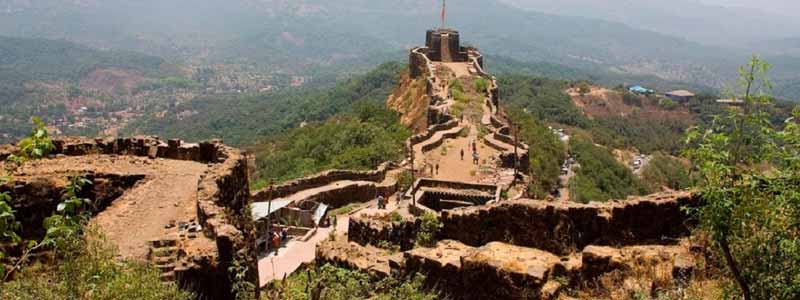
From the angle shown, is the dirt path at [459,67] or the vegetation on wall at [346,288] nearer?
the vegetation on wall at [346,288]

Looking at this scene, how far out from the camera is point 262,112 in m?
146

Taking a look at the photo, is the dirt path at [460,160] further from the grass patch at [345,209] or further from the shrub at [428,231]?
the shrub at [428,231]

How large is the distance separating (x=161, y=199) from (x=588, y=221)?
8356 millimetres

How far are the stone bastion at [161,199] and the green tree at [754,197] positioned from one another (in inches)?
257

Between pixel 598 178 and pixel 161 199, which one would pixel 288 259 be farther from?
pixel 598 178

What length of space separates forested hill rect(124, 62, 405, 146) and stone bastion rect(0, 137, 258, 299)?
2377 inches

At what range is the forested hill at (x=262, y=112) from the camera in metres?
99.2

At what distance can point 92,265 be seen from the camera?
26.2 ft

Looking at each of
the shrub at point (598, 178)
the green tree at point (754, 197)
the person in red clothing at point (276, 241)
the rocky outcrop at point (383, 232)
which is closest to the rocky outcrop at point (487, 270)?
the rocky outcrop at point (383, 232)

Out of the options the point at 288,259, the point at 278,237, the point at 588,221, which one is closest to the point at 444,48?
the point at 278,237

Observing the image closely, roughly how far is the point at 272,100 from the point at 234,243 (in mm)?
164100

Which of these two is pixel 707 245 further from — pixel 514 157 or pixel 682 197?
pixel 514 157

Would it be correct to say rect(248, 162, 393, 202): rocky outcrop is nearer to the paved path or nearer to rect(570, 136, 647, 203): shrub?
the paved path

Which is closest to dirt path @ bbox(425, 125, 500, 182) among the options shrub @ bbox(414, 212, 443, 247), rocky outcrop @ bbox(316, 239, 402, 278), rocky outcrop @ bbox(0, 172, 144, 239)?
shrub @ bbox(414, 212, 443, 247)
